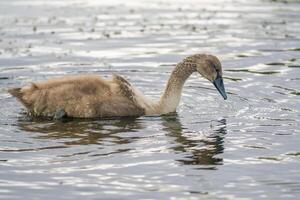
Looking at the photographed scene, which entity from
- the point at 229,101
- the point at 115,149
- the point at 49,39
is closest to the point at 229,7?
the point at 49,39

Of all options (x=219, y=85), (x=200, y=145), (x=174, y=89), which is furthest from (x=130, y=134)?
(x=219, y=85)

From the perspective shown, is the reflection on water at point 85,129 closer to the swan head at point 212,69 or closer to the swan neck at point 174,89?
the swan neck at point 174,89

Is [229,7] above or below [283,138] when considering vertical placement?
above

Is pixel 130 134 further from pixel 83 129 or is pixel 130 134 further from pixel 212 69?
pixel 212 69

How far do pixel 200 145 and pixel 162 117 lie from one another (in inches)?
71.7

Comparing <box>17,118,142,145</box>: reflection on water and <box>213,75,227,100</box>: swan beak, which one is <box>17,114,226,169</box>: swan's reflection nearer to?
<box>17,118,142,145</box>: reflection on water

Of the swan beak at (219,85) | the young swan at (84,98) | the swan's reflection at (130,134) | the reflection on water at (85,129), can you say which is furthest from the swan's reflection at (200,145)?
the swan beak at (219,85)

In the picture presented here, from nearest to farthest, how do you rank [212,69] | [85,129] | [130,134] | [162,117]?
[130,134] → [85,129] → [162,117] → [212,69]

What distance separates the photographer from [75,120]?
11859 mm

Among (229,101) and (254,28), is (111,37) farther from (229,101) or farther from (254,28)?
(229,101)

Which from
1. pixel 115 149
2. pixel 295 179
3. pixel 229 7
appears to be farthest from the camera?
pixel 229 7

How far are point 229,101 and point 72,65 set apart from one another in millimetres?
3543

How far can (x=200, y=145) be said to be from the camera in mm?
10414

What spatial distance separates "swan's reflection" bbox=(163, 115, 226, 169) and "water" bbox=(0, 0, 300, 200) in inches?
0.6
